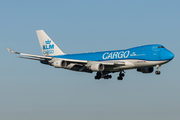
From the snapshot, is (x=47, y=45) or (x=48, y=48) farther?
(x=47, y=45)

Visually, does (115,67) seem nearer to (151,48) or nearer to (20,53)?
(151,48)

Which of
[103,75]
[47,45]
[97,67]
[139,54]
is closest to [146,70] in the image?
[139,54]

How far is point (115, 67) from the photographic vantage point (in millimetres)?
61969

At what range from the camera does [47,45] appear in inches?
2901

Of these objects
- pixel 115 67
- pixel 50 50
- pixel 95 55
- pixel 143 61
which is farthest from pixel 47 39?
pixel 143 61

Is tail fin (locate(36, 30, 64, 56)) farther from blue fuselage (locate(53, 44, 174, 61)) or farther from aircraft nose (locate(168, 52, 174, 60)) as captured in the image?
aircraft nose (locate(168, 52, 174, 60))

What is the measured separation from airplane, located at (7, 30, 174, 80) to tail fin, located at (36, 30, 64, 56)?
3443 mm

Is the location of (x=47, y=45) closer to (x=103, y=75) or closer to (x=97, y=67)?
(x=103, y=75)

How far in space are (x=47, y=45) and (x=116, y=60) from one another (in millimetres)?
18360

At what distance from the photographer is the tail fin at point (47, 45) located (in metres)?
72.9

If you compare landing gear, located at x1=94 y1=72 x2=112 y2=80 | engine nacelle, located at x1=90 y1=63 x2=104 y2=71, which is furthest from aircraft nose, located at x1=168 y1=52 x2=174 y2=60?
landing gear, located at x1=94 y1=72 x2=112 y2=80

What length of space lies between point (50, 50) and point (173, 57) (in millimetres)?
26976

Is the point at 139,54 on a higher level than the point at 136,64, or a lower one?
higher

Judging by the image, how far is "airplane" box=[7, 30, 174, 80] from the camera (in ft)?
193
